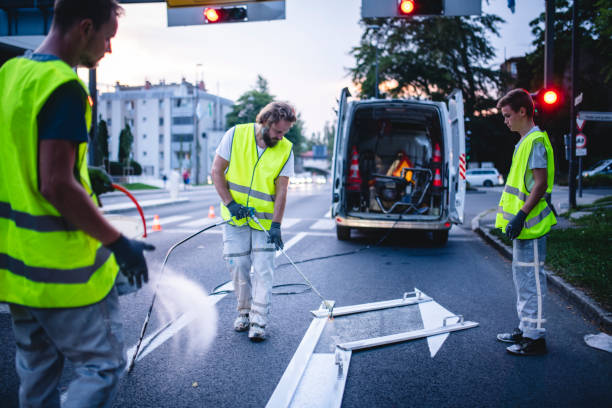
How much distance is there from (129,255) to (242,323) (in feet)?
8.07

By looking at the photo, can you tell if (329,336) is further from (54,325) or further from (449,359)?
(54,325)

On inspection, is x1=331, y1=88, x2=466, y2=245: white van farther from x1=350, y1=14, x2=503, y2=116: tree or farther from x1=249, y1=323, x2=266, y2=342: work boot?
x1=350, y1=14, x2=503, y2=116: tree

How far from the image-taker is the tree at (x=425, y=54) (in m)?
30.3

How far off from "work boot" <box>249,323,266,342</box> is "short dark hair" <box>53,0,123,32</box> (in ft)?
8.73

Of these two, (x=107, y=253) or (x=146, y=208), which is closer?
(x=107, y=253)

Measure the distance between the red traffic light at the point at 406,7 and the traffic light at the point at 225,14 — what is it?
3133mm

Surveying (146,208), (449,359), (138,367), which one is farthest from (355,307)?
(146,208)

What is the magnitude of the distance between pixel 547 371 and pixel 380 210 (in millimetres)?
6710

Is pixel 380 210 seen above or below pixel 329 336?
above

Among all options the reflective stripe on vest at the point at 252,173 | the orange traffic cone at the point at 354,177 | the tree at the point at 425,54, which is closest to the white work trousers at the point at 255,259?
the reflective stripe on vest at the point at 252,173

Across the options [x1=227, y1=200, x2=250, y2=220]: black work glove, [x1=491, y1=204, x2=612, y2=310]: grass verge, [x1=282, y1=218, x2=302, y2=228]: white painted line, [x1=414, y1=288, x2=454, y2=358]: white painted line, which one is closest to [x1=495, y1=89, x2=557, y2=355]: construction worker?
[x1=414, y1=288, x2=454, y2=358]: white painted line

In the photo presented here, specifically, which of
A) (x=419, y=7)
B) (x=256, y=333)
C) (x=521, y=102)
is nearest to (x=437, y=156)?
(x=419, y=7)

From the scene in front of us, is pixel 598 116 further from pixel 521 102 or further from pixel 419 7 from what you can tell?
pixel 521 102

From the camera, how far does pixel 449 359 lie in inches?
139
